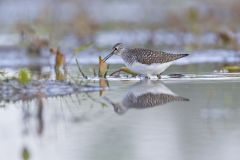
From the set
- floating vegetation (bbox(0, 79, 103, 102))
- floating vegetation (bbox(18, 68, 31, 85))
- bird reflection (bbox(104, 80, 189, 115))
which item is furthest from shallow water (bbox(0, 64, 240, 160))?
floating vegetation (bbox(18, 68, 31, 85))

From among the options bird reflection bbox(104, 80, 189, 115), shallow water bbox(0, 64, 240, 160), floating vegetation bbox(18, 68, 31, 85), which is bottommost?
shallow water bbox(0, 64, 240, 160)

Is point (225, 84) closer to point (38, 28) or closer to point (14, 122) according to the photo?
point (14, 122)

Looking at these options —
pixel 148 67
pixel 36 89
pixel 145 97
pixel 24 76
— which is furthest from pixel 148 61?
pixel 24 76

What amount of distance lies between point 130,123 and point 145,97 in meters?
1.67

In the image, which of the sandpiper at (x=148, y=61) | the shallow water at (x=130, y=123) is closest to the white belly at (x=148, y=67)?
the sandpiper at (x=148, y=61)

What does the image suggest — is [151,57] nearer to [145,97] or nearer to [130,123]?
[145,97]

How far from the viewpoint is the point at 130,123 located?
8109 mm

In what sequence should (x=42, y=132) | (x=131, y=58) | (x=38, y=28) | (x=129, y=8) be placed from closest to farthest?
(x=42, y=132), (x=131, y=58), (x=38, y=28), (x=129, y=8)

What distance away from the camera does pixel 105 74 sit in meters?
11.7

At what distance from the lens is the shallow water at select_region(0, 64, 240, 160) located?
686 centimetres

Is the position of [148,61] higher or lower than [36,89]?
higher

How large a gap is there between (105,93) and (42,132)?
2651 millimetres

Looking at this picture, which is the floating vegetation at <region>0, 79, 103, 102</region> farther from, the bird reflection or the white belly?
the white belly

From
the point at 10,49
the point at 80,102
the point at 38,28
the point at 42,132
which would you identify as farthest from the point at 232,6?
the point at 42,132
